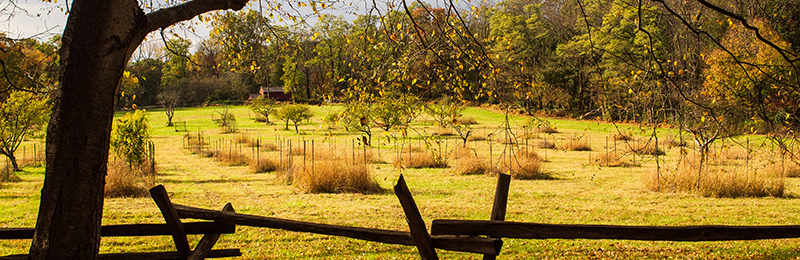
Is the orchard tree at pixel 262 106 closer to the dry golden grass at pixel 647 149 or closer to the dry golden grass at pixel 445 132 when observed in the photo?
the dry golden grass at pixel 445 132

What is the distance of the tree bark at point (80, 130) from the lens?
111 inches

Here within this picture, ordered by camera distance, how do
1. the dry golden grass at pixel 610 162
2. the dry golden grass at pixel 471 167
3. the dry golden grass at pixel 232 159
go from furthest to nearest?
1. the dry golden grass at pixel 232 159
2. the dry golden grass at pixel 610 162
3. the dry golden grass at pixel 471 167

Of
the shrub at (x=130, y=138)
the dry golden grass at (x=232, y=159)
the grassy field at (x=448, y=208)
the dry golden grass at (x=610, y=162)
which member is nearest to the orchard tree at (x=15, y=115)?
the grassy field at (x=448, y=208)

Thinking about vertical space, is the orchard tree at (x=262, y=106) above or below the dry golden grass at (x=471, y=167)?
above

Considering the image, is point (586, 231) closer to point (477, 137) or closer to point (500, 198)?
point (500, 198)

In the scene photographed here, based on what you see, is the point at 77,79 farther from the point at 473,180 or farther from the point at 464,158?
the point at 464,158

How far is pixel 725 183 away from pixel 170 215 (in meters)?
11.3

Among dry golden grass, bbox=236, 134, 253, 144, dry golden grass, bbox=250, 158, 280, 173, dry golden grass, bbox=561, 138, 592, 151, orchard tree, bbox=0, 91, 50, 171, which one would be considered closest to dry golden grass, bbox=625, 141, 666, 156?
dry golden grass, bbox=561, 138, 592, 151

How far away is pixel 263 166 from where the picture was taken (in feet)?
53.3

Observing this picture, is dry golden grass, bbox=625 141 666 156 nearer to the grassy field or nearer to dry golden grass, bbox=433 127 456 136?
the grassy field

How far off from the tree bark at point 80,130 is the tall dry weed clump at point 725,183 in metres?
10.4

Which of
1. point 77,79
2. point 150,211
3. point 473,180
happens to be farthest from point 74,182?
point 473,180

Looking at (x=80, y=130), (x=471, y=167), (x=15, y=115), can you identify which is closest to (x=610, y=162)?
(x=471, y=167)

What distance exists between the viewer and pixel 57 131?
2.81m
